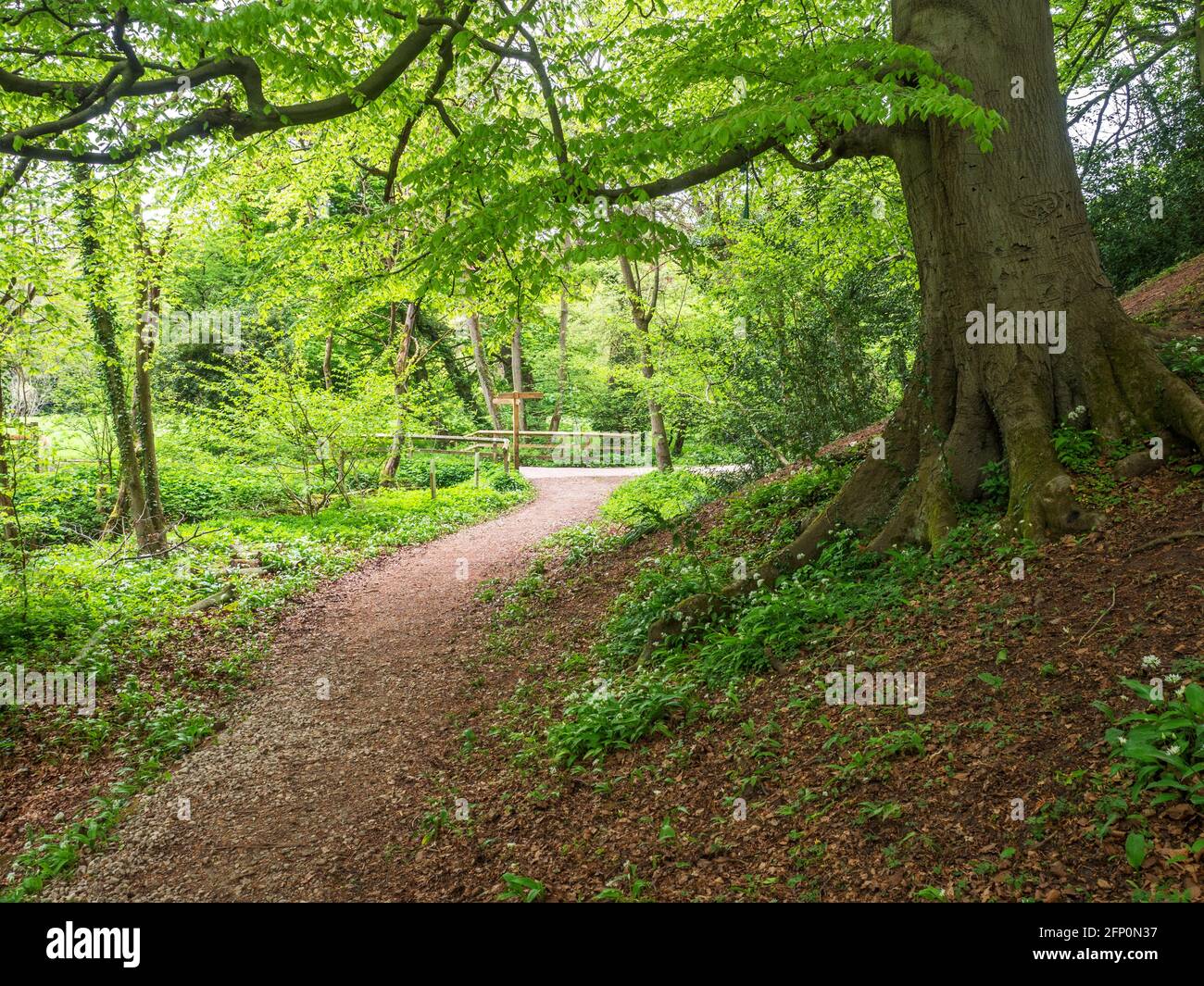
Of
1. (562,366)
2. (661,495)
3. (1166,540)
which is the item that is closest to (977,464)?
(1166,540)

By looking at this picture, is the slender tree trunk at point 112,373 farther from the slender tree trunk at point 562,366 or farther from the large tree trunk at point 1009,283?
the slender tree trunk at point 562,366

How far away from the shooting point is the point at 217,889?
4242 mm

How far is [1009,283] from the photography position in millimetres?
5422

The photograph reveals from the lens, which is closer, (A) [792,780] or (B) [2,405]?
(A) [792,780]

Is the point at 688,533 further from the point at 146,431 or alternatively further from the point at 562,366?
the point at 562,366

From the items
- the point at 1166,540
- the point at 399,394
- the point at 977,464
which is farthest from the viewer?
the point at 399,394

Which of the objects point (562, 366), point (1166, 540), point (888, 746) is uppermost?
point (562, 366)

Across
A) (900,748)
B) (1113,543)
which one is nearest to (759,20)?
(1113,543)

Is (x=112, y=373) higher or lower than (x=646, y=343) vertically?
lower

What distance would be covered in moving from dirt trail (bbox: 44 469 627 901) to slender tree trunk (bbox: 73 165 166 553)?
3.94 m

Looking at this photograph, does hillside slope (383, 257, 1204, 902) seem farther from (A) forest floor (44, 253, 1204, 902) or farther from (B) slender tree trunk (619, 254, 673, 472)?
(B) slender tree trunk (619, 254, 673, 472)

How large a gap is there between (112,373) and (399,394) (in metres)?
5.99

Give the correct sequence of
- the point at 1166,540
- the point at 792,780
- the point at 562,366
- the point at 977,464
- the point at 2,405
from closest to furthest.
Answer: the point at 792,780 < the point at 1166,540 < the point at 977,464 < the point at 2,405 < the point at 562,366

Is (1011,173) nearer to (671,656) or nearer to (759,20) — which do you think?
(759,20)
